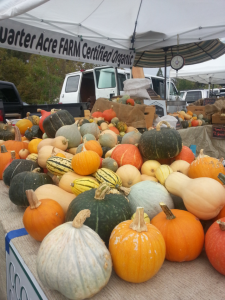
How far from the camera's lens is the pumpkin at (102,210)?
114 cm

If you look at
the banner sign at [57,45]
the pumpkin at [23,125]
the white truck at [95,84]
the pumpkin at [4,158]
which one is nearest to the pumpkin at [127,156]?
the pumpkin at [4,158]

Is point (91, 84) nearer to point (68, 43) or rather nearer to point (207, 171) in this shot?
point (68, 43)

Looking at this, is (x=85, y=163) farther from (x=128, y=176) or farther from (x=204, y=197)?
(x=204, y=197)

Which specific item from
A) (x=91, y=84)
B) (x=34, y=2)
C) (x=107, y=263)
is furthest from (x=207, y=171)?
(x=91, y=84)

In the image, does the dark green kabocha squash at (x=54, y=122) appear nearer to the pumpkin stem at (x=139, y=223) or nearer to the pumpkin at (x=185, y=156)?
the pumpkin at (x=185, y=156)

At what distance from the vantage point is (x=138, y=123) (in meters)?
3.66

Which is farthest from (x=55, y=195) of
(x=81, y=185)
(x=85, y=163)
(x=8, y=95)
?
(x=8, y=95)

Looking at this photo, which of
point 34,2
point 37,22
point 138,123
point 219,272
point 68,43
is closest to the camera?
point 219,272

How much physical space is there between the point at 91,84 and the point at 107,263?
37.5ft

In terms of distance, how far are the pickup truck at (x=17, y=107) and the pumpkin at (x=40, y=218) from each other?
3881 millimetres

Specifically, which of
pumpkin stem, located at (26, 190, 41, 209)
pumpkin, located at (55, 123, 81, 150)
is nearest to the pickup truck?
pumpkin, located at (55, 123, 81, 150)

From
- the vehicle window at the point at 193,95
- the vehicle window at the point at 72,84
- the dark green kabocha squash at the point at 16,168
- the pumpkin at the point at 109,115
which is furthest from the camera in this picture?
the vehicle window at the point at 193,95

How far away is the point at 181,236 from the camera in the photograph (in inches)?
43.3

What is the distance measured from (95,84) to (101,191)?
935 centimetres
